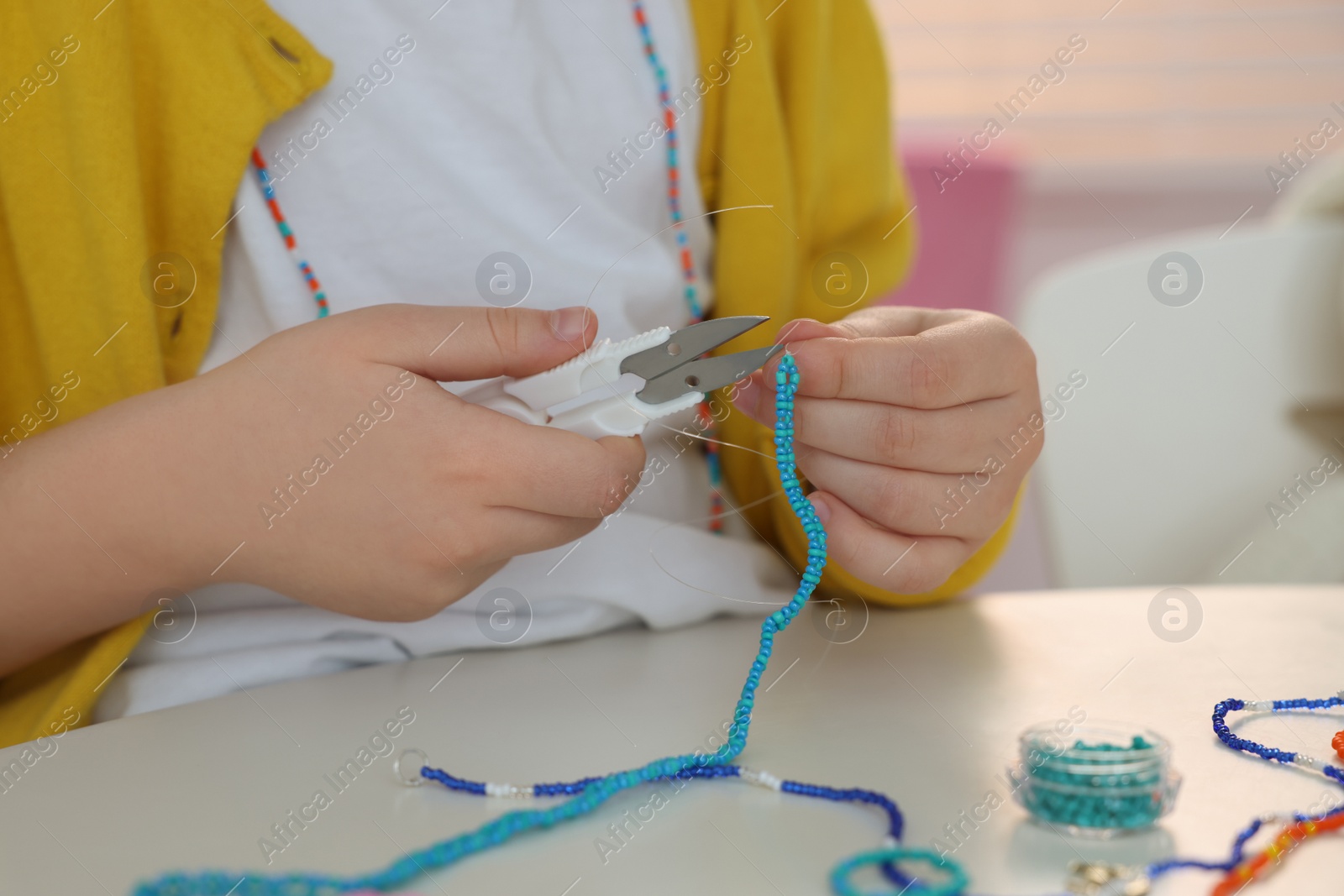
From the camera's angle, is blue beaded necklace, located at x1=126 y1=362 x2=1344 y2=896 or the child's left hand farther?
the child's left hand

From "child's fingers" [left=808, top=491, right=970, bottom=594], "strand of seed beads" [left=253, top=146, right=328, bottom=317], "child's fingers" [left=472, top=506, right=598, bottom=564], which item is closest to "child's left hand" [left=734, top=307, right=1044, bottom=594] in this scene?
"child's fingers" [left=808, top=491, right=970, bottom=594]

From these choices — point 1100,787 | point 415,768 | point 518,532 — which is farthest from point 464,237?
point 1100,787

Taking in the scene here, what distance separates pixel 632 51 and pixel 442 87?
0.38 feet

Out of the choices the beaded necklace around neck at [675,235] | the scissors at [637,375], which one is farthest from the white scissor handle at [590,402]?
the beaded necklace around neck at [675,235]

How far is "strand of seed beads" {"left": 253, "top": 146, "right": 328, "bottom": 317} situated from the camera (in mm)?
546

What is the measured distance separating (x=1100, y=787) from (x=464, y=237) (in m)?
0.41

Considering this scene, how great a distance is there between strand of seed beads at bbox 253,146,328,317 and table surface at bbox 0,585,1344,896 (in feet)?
0.63

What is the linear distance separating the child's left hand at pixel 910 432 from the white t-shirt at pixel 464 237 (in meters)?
0.10

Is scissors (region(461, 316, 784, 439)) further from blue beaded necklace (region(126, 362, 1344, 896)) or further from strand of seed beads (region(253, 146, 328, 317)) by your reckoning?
strand of seed beads (region(253, 146, 328, 317))

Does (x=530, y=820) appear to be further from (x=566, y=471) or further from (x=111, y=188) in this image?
(x=111, y=188)

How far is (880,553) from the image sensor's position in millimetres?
480

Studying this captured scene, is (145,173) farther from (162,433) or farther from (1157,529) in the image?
(1157,529)

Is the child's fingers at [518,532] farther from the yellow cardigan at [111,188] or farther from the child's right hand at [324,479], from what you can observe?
the yellow cardigan at [111,188]

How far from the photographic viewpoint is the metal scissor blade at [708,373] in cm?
41
